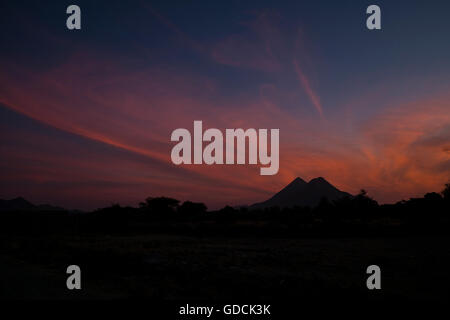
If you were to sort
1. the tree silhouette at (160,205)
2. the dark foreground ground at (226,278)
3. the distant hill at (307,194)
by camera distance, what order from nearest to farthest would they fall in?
the dark foreground ground at (226,278) < the tree silhouette at (160,205) < the distant hill at (307,194)

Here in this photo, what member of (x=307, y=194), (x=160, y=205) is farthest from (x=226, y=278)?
(x=307, y=194)

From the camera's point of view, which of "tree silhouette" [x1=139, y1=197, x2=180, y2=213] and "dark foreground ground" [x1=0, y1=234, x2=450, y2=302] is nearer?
"dark foreground ground" [x1=0, y1=234, x2=450, y2=302]

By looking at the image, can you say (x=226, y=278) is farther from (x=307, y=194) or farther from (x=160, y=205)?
(x=307, y=194)

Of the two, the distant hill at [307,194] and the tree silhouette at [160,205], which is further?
the distant hill at [307,194]

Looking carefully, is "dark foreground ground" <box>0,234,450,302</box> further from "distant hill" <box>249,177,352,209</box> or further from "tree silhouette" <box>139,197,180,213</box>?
"distant hill" <box>249,177,352,209</box>

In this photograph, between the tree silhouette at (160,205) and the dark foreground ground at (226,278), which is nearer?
the dark foreground ground at (226,278)

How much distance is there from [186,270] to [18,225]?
30.5 m

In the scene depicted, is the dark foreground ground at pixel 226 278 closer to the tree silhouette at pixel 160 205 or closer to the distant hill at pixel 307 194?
the tree silhouette at pixel 160 205

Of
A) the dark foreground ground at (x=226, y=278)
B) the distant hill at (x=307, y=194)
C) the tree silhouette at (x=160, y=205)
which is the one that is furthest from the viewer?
the distant hill at (x=307, y=194)

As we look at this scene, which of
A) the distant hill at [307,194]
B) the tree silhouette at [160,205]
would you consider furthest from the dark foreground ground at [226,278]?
the distant hill at [307,194]

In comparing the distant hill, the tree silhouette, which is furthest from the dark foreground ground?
the distant hill

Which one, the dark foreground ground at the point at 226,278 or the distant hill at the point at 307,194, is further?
the distant hill at the point at 307,194
